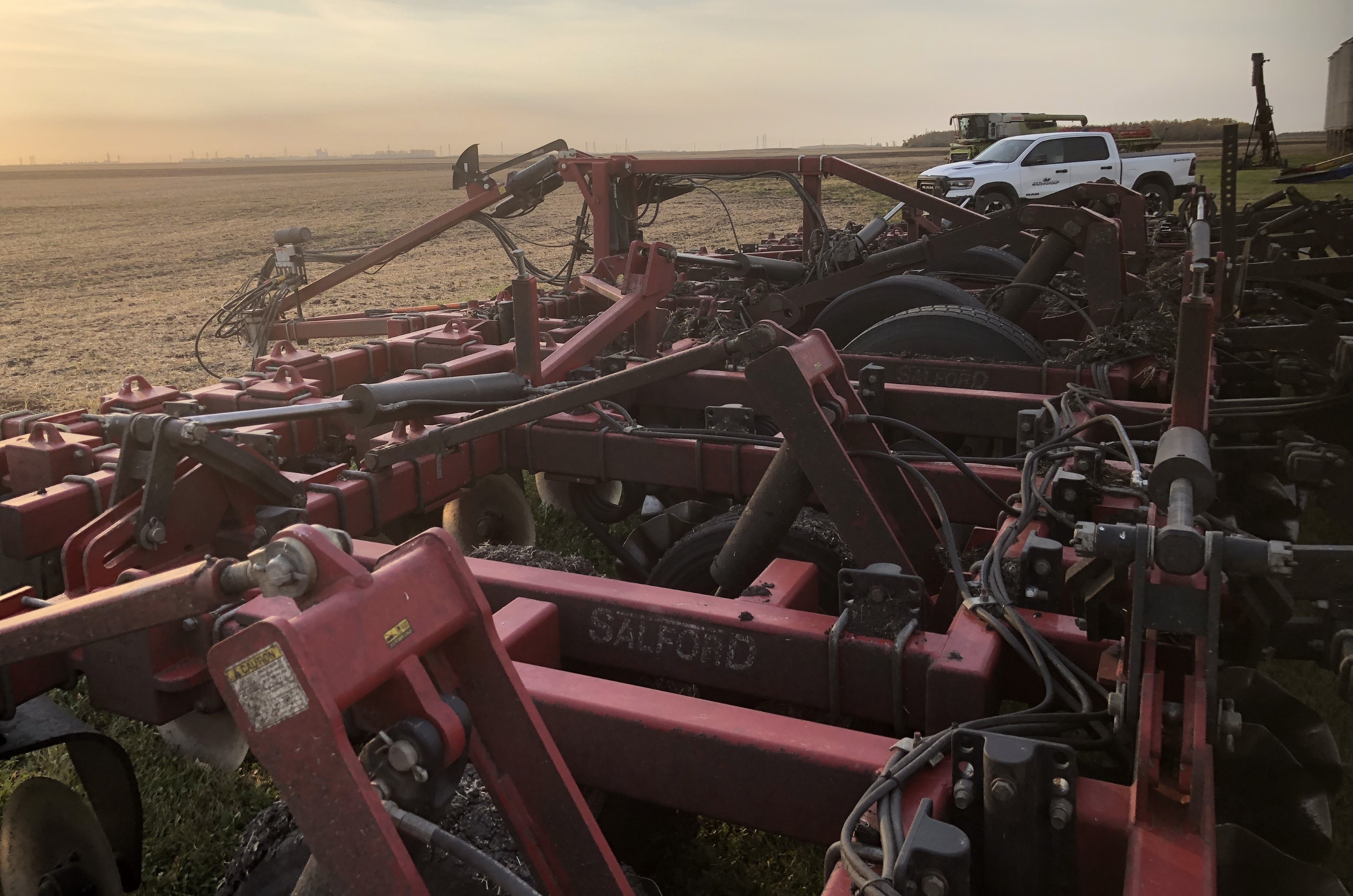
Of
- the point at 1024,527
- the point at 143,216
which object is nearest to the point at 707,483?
the point at 1024,527

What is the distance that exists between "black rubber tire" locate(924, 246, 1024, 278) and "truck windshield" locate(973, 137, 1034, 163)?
14249mm

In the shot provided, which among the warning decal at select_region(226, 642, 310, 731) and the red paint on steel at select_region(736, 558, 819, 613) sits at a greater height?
the warning decal at select_region(226, 642, 310, 731)

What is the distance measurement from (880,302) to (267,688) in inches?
216

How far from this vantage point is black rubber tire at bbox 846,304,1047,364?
509 centimetres

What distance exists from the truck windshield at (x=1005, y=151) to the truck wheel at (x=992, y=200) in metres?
0.68

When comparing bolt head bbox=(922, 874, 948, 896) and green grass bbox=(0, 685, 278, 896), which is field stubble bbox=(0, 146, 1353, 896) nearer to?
green grass bbox=(0, 685, 278, 896)

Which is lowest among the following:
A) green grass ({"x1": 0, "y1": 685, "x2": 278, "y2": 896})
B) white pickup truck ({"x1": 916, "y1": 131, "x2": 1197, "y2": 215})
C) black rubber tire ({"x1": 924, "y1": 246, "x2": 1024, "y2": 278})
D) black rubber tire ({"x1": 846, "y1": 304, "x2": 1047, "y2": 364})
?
green grass ({"x1": 0, "y1": 685, "x2": 278, "y2": 896})

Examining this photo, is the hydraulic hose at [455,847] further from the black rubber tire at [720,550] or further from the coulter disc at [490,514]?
the coulter disc at [490,514]

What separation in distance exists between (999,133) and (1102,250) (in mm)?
26177

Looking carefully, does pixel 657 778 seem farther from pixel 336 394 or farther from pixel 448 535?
pixel 336 394

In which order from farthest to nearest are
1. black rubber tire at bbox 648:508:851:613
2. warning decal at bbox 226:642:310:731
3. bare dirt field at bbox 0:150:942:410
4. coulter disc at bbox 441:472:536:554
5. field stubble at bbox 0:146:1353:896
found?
1. bare dirt field at bbox 0:150:942:410
2. coulter disc at bbox 441:472:536:554
3. black rubber tire at bbox 648:508:851:613
4. field stubble at bbox 0:146:1353:896
5. warning decal at bbox 226:642:310:731

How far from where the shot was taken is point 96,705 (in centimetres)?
254

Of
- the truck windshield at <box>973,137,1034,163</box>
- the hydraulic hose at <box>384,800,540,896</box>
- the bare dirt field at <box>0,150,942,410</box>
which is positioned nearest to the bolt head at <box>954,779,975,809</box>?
the hydraulic hose at <box>384,800,540,896</box>

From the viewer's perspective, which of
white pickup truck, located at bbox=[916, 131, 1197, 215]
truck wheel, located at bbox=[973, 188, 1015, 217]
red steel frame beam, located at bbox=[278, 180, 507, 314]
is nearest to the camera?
red steel frame beam, located at bbox=[278, 180, 507, 314]
